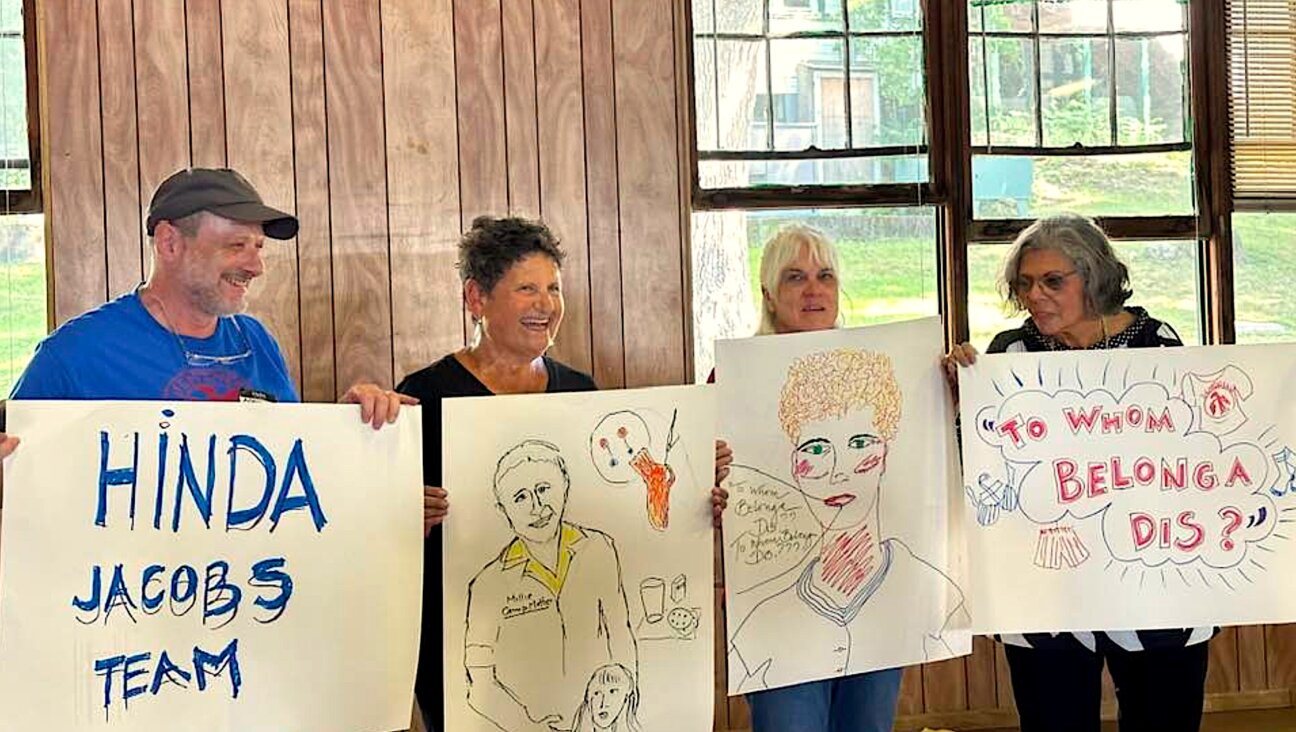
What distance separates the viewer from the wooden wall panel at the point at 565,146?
3.25 meters

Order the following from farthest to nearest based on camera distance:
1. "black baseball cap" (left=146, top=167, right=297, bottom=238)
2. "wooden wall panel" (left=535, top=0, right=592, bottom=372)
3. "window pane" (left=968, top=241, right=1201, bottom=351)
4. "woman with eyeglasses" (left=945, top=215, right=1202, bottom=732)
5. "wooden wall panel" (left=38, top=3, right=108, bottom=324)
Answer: "window pane" (left=968, top=241, right=1201, bottom=351), "wooden wall panel" (left=535, top=0, right=592, bottom=372), "wooden wall panel" (left=38, top=3, right=108, bottom=324), "woman with eyeglasses" (left=945, top=215, right=1202, bottom=732), "black baseball cap" (left=146, top=167, right=297, bottom=238)

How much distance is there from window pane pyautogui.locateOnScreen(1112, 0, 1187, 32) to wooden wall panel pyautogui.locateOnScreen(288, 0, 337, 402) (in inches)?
84.3

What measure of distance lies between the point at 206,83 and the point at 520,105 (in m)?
0.74

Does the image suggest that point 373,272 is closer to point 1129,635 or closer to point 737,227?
point 737,227

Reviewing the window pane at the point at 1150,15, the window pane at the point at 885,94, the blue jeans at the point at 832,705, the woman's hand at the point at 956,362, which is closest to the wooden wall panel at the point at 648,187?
the window pane at the point at 885,94

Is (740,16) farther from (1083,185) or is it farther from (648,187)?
(1083,185)

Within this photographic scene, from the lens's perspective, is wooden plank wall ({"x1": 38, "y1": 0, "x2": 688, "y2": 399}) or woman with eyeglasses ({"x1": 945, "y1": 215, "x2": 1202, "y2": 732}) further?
wooden plank wall ({"x1": 38, "y1": 0, "x2": 688, "y2": 399})

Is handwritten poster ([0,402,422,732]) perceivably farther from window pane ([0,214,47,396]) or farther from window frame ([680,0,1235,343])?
window frame ([680,0,1235,343])

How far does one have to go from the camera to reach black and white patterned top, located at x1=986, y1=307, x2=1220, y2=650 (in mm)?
2346

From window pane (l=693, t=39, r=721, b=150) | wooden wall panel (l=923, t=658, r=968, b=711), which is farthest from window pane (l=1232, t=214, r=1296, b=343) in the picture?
window pane (l=693, t=39, r=721, b=150)

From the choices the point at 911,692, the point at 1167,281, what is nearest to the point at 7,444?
the point at 911,692

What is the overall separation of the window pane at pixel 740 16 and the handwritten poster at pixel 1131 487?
1.46 m

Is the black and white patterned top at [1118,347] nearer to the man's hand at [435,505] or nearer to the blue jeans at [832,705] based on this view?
the blue jeans at [832,705]

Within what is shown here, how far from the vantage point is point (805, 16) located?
349cm
